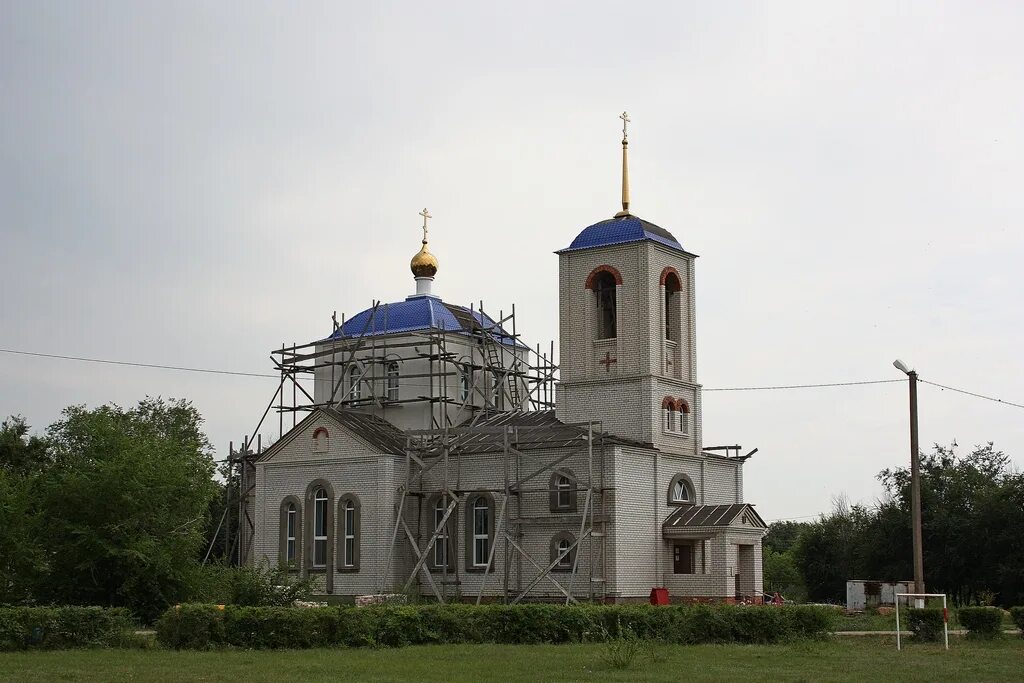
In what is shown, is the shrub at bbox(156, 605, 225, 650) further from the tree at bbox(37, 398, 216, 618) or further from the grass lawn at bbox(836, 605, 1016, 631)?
the grass lawn at bbox(836, 605, 1016, 631)

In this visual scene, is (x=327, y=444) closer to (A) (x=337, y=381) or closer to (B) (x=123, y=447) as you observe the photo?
(A) (x=337, y=381)

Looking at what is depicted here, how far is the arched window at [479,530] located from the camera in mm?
39531

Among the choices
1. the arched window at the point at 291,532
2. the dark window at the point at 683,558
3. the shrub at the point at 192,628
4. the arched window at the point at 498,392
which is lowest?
the shrub at the point at 192,628

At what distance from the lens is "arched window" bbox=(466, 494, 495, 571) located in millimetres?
39531

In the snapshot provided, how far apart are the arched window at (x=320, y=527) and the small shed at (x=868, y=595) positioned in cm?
1688

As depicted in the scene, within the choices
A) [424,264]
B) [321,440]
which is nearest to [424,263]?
[424,264]

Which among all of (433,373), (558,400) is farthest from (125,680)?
(433,373)

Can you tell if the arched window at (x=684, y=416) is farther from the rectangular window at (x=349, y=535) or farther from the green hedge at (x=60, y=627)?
the green hedge at (x=60, y=627)

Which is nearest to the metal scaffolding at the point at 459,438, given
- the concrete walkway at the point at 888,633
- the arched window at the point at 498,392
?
the arched window at the point at 498,392

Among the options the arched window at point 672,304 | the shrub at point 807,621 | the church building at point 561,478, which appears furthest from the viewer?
the arched window at point 672,304

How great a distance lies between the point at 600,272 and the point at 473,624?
1762 centimetres

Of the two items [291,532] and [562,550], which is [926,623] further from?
[291,532]

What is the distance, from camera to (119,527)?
92.4 ft

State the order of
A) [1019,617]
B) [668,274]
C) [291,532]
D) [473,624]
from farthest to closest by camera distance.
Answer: [291,532] < [668,274] < [1019,617] < [473,624]
